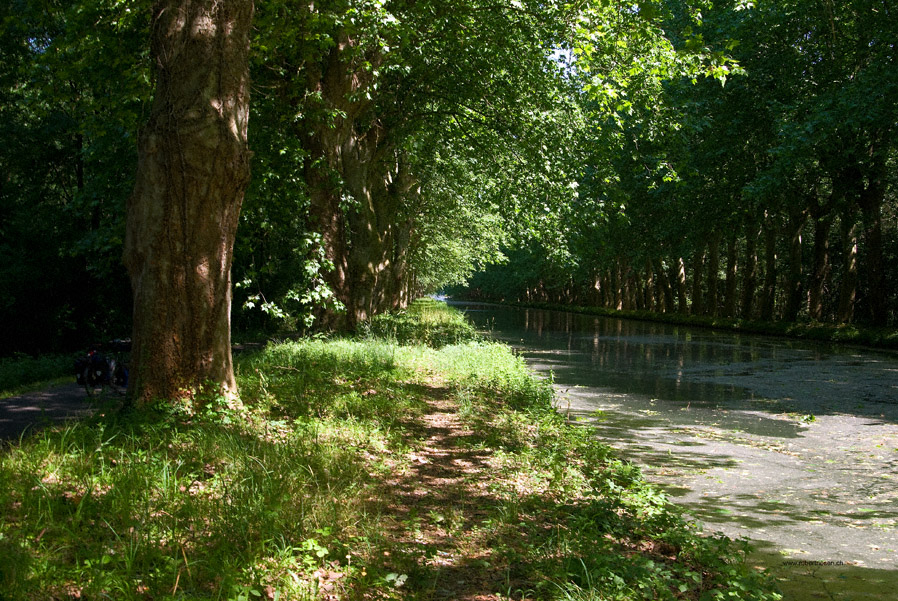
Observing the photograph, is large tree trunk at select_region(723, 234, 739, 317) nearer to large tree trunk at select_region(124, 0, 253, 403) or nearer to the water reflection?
the water reflection

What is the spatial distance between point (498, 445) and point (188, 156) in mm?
4569

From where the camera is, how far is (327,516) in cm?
455

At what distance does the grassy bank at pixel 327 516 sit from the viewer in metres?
3.67

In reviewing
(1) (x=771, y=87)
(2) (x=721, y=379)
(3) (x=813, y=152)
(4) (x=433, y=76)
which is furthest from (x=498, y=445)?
(1) (x=771, y=87)

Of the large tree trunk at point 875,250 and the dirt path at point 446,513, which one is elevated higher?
the large tree trunk at point 875,250

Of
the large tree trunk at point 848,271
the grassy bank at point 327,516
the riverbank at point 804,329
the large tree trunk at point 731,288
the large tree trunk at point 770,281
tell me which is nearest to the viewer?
the grassy bank at point 327,516

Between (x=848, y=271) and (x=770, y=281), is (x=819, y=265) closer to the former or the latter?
(x=848, y=271)

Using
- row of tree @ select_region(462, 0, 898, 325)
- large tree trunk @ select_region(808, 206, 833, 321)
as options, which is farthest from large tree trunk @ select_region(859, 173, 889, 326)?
large tree trunk @ select_region(808, 206, 833, 321)

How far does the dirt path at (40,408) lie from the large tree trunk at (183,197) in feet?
4.17

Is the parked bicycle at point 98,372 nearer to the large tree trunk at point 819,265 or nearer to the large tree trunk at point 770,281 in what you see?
the large tree trunk at point 819,265

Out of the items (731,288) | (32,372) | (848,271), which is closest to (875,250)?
(848,271)

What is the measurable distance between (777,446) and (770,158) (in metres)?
22.9

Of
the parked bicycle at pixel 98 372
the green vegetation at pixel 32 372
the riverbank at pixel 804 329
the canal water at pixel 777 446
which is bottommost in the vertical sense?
the green vegetation at pixel 32 372

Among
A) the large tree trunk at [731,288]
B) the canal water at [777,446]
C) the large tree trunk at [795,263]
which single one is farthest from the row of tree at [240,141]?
the large tree trunk at [731,288]
